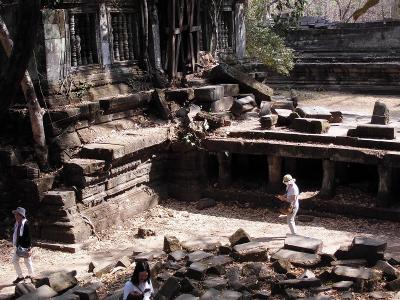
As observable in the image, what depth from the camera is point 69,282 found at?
336 inches

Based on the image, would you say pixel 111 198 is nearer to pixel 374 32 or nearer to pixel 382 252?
pixel 382 252

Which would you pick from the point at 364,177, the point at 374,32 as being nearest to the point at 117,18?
the point at 364,177

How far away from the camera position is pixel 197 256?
937 centimetres

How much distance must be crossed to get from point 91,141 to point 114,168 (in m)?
0.74

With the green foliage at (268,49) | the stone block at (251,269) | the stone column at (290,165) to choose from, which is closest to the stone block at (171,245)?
the stone block at (251,269)

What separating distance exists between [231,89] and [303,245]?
6924 mm

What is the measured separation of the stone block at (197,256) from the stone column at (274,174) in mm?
3702

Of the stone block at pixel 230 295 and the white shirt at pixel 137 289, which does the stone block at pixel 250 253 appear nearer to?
the stone block at pixel 230 295

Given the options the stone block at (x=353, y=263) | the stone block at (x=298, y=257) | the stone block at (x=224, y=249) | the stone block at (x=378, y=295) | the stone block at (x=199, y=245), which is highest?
the stone block at (x=353, y=263)

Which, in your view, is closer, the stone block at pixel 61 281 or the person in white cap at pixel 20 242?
the stone block at pixel 61 281

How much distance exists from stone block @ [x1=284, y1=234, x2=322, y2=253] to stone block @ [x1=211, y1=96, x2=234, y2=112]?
5.53m

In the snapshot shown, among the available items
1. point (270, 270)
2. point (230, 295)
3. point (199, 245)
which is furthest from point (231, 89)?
point (230, 295)

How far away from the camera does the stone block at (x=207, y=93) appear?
14.3 meters

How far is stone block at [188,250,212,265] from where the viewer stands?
30.2ft
